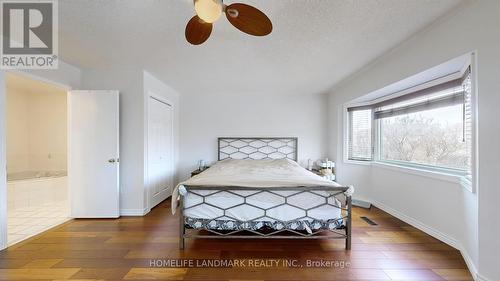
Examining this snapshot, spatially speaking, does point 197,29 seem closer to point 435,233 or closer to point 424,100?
point 424,100

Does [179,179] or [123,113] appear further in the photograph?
[179,179]

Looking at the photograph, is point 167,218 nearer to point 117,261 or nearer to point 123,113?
point 117,261

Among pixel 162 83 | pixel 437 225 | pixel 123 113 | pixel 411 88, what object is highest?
pixel 162 83

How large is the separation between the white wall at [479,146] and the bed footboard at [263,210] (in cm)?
102

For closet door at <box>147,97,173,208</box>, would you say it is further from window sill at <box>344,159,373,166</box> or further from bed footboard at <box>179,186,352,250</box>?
window sill at <box>344,159,373,166</box>

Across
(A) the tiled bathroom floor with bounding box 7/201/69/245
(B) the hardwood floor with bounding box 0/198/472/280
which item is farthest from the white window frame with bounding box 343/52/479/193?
(A) the tiled bathroom floor with bounding box 7/201/69/245

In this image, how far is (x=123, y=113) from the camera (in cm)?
329

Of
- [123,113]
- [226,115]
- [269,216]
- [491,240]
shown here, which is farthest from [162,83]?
[491,240]

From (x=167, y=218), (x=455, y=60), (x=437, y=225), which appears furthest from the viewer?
(x=167, y=218)

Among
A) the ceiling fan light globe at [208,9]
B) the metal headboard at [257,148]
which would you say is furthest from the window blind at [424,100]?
the ceiling fan light globe at [208,9]

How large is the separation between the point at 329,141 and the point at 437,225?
2374 mm

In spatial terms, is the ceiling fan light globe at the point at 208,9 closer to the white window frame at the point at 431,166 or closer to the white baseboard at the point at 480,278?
the white window frame at the point at 431,166

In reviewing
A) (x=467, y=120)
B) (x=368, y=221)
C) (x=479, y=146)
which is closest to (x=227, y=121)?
(x=368, y=221)

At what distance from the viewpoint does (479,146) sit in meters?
1.70
